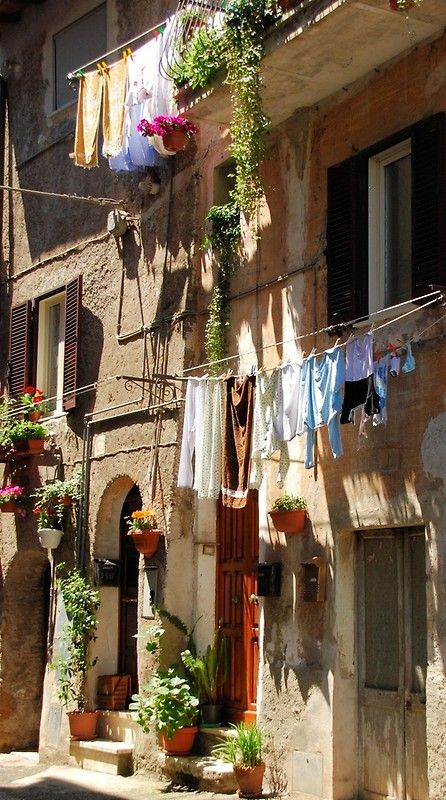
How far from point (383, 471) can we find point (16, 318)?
24.5 feet

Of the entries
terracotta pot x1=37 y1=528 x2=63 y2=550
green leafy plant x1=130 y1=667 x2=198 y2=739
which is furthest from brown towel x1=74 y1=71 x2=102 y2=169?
green leafy plant x1=130 y1=667 x2=198 y2=739

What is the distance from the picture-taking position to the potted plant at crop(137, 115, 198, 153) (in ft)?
41.5

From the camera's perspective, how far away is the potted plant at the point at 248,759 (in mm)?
10844

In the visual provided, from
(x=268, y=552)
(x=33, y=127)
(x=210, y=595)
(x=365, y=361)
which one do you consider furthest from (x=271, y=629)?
(x=33, y=127)

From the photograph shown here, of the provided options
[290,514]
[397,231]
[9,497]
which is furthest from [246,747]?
[9,497]

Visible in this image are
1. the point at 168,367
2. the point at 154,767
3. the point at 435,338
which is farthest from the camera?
the point at 168,367

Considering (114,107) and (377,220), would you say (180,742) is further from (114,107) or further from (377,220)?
(114,107)

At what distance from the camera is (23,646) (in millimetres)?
15789

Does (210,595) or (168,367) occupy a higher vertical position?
(168,367)

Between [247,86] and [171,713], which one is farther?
[171,713]

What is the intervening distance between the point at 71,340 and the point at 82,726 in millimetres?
4394

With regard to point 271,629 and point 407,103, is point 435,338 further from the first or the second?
point 271,629

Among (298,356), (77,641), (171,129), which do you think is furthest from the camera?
(77,641)

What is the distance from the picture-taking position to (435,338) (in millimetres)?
9672
